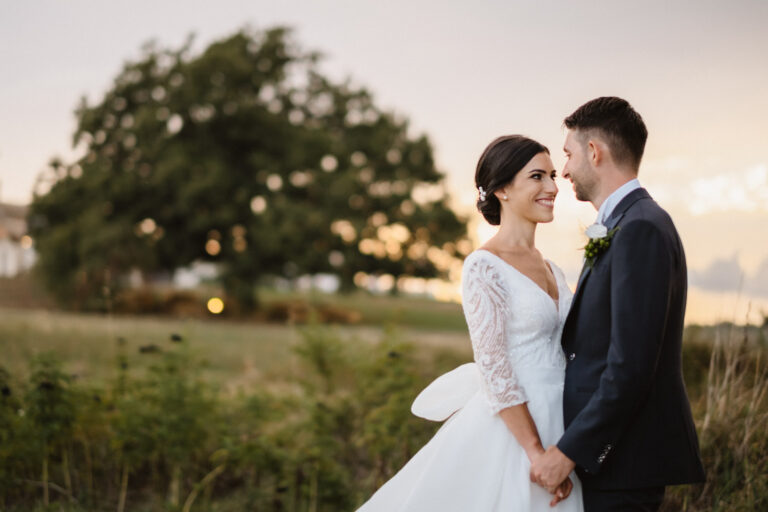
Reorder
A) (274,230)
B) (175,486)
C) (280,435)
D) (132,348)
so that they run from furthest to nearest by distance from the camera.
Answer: (274,230)
(132,348)
(280,435)
(175,486)

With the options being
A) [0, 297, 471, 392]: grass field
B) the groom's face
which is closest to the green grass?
[0, 297, 471, 392]: grass field

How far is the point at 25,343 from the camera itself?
412 inches

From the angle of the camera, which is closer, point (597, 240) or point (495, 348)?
point (597, 240)

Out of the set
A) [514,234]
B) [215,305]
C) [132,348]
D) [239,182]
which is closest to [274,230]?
[239,182]

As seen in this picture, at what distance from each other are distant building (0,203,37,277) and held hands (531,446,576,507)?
27.3m

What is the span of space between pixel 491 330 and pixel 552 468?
559mm

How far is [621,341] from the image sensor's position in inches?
87.4

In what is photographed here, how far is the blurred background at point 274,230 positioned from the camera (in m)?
4.87

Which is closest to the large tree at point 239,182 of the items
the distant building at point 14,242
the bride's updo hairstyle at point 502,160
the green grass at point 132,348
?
the distant building at point 14,242

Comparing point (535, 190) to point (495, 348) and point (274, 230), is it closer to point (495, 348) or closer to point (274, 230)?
point (495, 348)

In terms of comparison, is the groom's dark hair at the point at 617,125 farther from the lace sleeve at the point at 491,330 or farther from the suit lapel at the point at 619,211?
the lace sleeve at the point at 491,330

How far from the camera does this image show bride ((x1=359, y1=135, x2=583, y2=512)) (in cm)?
253

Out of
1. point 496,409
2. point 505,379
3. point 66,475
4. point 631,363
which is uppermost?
point 631,363

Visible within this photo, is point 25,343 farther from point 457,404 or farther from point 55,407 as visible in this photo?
point 457,404
